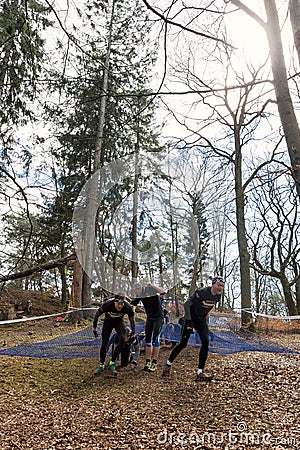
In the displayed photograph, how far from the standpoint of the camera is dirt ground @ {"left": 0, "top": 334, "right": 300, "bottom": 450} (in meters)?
2.98

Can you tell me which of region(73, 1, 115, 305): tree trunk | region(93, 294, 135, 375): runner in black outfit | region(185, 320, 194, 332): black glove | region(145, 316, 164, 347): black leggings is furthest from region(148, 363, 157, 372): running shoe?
region(73, 1, 115, 305): tree trunk

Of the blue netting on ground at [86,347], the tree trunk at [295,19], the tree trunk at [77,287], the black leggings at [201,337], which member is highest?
the tree trunk at [295,19]

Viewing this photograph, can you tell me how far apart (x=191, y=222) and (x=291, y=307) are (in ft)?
35.3

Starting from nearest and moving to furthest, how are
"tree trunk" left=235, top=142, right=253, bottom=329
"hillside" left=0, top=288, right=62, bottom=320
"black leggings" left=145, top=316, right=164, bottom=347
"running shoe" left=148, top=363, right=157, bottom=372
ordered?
1. "running shoe" left=148, top=363, right=157, bottom=372
2. "black leggings" left=145, top=316, right=164, bottom=347
3. "tree trunk" left=235, top=142, right=253, bottom=329
4. "hillside" left=0, top=288, right=62, bottom=320

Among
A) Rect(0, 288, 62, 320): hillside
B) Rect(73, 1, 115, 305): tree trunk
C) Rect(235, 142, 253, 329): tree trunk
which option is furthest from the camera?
Rect(0, 288, 62, 320): hillside

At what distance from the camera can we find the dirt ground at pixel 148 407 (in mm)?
2980

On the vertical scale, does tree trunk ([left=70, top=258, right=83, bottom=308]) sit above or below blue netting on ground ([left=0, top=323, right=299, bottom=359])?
above

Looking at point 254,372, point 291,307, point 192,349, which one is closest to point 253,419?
point 254,372

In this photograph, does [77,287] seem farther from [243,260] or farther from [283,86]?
[283,86]

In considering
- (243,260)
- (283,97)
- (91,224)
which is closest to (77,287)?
(91,224)

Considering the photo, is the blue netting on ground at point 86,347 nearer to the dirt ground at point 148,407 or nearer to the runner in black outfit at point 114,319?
the dirt ground at point 148,407

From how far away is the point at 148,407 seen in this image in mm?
3844

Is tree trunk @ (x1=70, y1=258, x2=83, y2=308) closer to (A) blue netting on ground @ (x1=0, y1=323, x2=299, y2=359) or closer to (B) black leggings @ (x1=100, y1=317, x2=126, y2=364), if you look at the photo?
(A) blue netting on ground @ (x1=0, y1=323, x2=299, y2=359)

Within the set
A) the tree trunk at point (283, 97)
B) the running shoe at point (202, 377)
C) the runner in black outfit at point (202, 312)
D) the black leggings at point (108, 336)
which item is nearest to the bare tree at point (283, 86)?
the tree trunk at point (283, 97)
